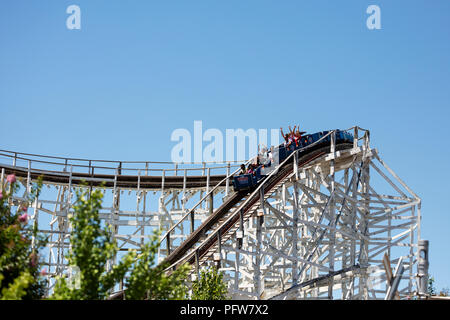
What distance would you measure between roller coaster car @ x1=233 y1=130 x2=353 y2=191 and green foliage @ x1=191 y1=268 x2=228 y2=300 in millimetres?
5027

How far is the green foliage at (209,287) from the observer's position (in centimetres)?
2194

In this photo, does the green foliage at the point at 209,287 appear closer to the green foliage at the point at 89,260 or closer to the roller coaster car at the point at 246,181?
the roller coaster car at the point at 246,181

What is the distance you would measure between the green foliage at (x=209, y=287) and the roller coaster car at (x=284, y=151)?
5.03m

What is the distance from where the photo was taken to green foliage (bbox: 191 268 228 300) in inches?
864

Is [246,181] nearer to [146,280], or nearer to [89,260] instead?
[146,280]

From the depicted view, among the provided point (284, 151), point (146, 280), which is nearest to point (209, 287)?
point (284, 151)

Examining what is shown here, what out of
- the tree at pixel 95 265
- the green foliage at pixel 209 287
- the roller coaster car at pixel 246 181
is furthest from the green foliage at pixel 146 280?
the roller coaster car at pixel 246 181

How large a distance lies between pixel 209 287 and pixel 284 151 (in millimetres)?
7811

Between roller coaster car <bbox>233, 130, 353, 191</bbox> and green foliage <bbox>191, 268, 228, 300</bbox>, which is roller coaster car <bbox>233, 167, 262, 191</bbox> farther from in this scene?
green foliage <bbox>191, 268, 228, 300</bbox>

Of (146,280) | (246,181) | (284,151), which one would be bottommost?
(146,280)

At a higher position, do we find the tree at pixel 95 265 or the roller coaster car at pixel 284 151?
the roller coaster car at pixel 284 151

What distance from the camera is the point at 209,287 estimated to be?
72.7ft

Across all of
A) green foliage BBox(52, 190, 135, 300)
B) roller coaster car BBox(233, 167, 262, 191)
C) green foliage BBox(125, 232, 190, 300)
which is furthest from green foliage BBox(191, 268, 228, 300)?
green foliage BBox(52, 190, 135, 300)
